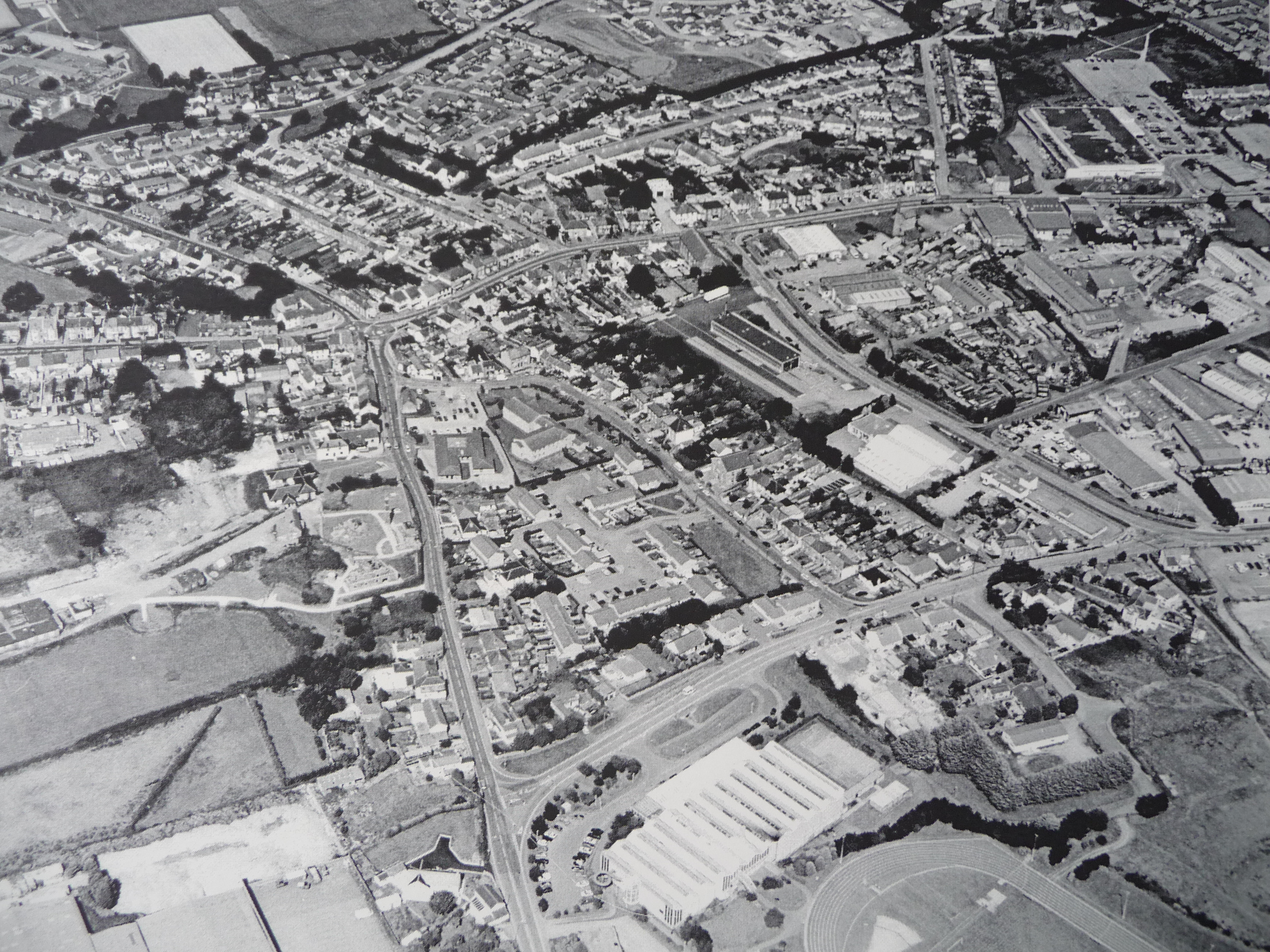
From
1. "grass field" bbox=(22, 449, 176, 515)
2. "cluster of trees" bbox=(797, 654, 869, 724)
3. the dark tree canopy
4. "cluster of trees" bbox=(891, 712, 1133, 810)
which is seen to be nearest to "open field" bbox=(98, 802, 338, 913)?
"cluster of trees" bbox=(797, 654, 869, 724)

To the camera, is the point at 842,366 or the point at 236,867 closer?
the point at 236,867

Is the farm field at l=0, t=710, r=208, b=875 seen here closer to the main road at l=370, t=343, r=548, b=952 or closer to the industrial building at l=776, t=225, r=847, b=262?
the main road at l=370, t=343, r=548, b=952

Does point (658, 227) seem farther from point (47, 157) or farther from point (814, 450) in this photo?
point (47, 157)

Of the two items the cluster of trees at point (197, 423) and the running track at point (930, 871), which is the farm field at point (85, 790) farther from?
the running track at point (930, 871)

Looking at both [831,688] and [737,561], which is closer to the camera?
[831,688]

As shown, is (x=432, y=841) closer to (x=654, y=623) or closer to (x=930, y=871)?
(x=654, y=623)

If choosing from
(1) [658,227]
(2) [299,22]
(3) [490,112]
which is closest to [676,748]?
(1) [658,227]

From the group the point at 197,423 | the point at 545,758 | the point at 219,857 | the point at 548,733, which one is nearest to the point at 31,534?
the point at 197,423
